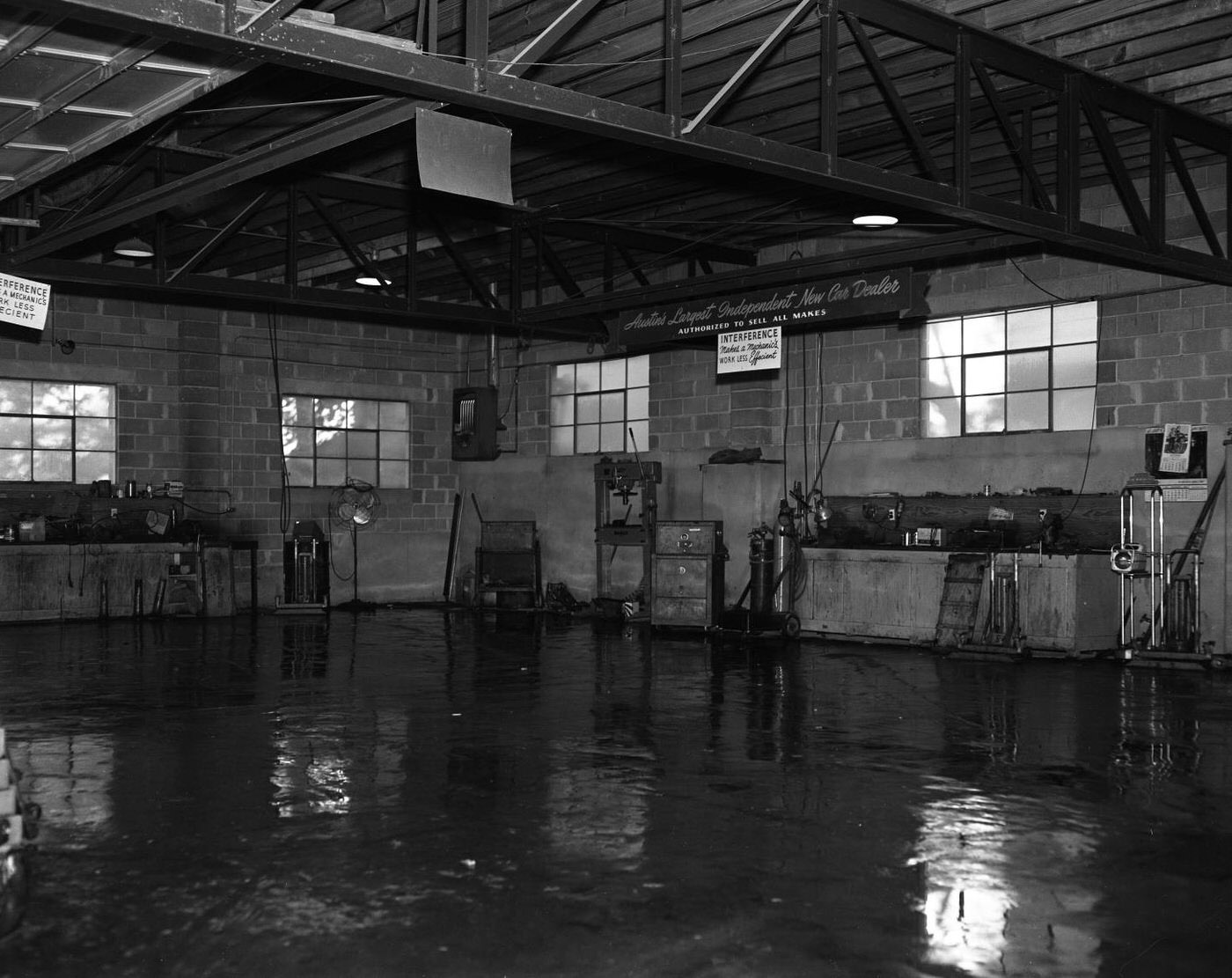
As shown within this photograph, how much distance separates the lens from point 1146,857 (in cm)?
525

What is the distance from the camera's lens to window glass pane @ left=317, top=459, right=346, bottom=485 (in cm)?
1844

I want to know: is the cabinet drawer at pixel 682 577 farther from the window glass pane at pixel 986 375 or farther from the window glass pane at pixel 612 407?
the window glass pane at pixel 986 375

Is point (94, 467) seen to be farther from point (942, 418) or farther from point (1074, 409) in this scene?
point (1074, 409)

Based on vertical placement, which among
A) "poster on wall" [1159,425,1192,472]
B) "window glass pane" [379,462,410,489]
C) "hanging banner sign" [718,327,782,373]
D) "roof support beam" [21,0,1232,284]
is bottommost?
"window glass pane" [379,462,410,489]

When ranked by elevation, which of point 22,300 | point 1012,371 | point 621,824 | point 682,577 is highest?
point 22,300

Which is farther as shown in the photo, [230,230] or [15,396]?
Result: [15,396]

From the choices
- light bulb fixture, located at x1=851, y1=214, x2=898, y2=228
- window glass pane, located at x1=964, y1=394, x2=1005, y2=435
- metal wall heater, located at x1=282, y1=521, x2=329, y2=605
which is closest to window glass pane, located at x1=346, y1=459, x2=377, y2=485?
metal wall heater, located at x1=282, y1=521, x2=329, y2=605

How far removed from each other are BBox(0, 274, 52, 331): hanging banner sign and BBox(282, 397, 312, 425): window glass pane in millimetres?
7182

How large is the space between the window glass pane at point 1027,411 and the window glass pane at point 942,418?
599 millimetres

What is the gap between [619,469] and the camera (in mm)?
16312

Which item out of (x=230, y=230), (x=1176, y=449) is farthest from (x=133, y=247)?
(x=1176, y=449)

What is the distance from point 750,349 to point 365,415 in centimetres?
810

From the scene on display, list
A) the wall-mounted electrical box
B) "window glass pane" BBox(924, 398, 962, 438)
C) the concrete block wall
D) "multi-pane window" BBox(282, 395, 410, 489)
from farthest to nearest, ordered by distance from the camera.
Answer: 1. the wall-mounted electrical box
2. "multi-pane window" BBox(282, 395, 410, 489)
3. the concrete block wall
4. "window glass pane" BBox(924, 398, 962, 438)

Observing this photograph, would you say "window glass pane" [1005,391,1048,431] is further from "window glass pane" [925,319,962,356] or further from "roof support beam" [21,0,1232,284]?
"roof support beam" [21,0,1232,284]
